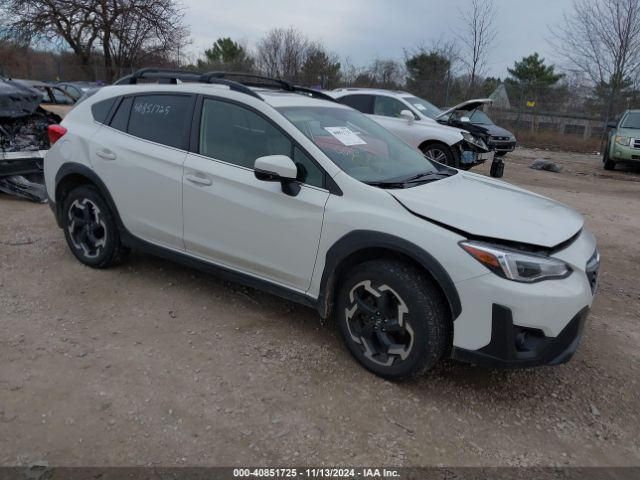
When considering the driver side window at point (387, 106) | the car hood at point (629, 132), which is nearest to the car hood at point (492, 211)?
the driver side window at point (387, 106)

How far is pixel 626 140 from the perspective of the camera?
13406 millimetres

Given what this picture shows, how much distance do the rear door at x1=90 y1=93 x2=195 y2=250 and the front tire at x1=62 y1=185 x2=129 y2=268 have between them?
0.77 ft

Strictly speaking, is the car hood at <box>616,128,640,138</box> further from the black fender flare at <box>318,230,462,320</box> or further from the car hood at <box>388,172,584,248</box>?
the black fender flare at <box>318,230,462,320</box>

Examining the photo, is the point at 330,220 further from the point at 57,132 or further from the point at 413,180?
the point at 57,132

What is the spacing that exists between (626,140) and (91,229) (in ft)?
44.2

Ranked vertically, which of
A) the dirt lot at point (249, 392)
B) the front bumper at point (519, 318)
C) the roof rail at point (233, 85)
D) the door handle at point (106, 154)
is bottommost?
the dirt lot at point (249, 392)

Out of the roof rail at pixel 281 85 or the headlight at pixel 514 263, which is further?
the roof rail at pixel 281 85

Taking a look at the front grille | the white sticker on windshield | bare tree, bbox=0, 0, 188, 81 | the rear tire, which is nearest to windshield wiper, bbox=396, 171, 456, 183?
the white sticker on windshield

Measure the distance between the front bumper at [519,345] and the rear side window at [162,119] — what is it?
2.58 metres

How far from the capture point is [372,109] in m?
11.0

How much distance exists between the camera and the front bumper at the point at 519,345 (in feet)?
8.88

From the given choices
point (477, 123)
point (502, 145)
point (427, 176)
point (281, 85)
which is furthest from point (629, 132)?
point (427, 176)

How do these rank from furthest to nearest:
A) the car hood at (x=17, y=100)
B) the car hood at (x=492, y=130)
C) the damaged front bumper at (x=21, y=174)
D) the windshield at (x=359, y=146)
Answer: the car hood at (x=492, y=130) < the car hood at (x=17, y=100) < the damaged front bumper at (x=21, y=174) < the windshield at (x=359, y=146)

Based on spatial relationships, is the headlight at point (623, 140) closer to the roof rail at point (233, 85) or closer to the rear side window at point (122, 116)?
the roof rail at point (233, 85)
